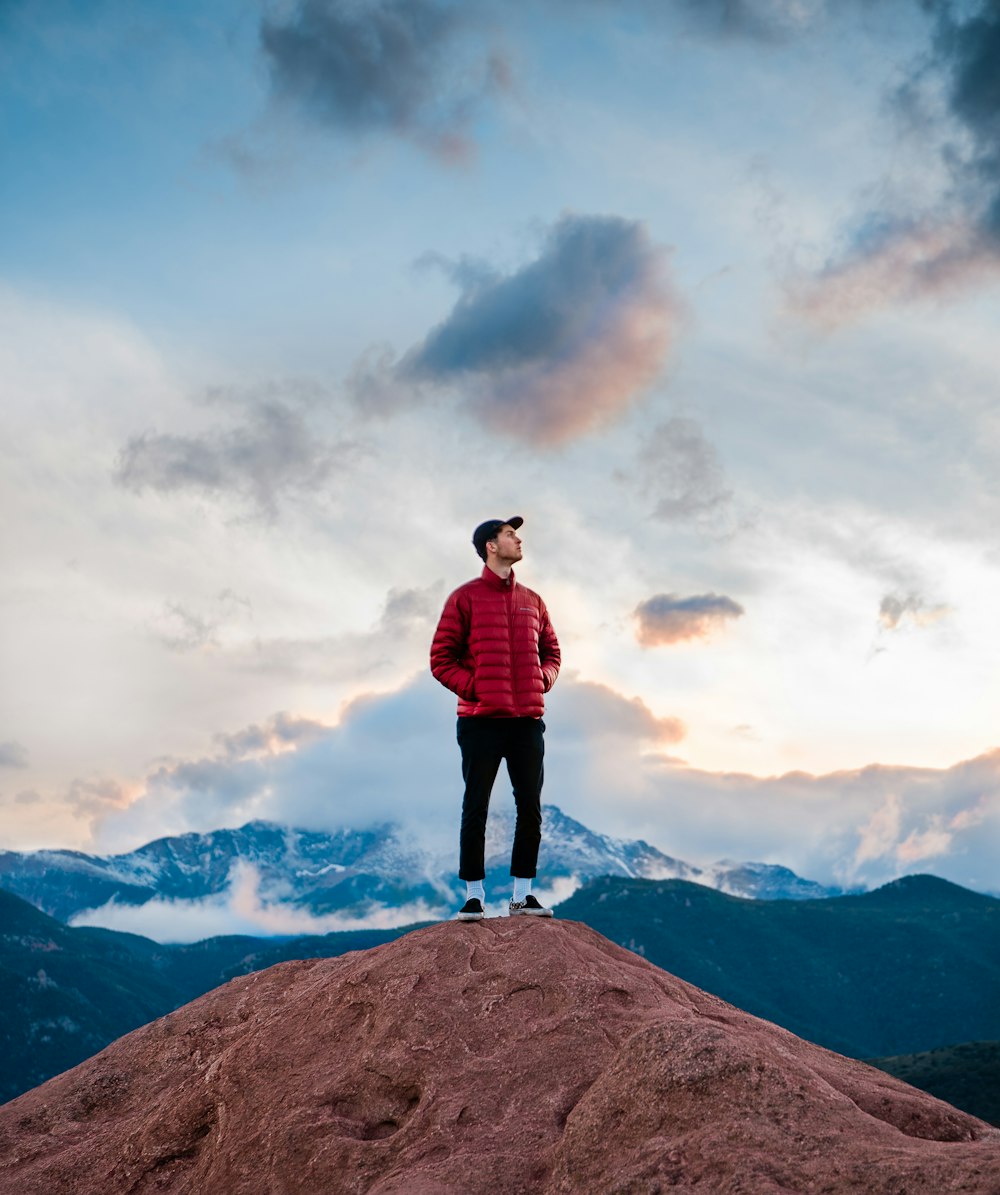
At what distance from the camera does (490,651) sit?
14.2 m

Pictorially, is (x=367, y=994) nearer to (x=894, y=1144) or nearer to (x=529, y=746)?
(x=529, y=746)

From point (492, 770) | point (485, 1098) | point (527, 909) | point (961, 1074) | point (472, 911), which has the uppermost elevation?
point (961, 1074)

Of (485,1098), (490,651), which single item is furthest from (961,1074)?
(485,1098)

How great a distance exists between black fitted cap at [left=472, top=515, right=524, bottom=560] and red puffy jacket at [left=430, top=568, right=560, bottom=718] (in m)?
0.32

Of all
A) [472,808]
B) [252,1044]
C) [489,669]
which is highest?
[489,669]

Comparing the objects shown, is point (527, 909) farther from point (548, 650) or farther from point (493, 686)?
point (548, 650)

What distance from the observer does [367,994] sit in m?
11.9

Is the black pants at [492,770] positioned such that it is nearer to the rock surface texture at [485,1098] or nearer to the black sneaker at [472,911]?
the black sneaker at [472,911]

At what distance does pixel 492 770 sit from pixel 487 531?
3040 mm

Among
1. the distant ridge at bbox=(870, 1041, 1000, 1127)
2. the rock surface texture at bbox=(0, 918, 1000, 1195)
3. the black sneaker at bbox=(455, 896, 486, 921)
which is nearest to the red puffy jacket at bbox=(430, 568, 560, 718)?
the black sneaker at bbox=(455, 896, 486, 921)

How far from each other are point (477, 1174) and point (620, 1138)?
121 centimetres

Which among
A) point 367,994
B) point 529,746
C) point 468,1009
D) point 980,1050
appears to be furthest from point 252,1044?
point 980,1050

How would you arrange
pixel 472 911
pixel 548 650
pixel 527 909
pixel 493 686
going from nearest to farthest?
1. pixel 472 911
2. pixel 493 686
3. pixel 527 909
4. pixel 548 650

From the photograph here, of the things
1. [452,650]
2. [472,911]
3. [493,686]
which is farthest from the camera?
[452,650]
